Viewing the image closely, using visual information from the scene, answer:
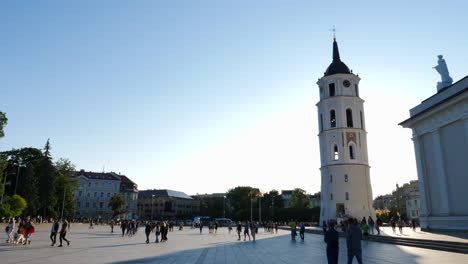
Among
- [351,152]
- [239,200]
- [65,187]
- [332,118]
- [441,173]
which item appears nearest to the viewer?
[441,173]

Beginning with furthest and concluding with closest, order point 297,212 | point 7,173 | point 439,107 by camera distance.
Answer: point 297,212, point 7,173, point 439,107

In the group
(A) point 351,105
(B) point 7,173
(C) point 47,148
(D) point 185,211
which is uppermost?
(A) point 351,105

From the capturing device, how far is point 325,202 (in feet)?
159

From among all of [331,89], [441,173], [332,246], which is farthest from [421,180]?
[331,89]

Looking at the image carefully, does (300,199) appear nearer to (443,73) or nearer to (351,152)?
(351,152)

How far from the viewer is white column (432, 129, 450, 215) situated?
86.9 feet

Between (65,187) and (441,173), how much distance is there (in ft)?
207

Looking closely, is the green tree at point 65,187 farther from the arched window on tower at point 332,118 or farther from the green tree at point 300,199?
the green tree at point 300,199

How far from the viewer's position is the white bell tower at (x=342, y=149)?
46875 mm

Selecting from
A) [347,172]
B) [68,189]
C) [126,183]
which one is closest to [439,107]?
[347,172]

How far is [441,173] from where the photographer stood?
27141 mm

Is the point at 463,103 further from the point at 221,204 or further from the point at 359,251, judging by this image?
the point at 221,204

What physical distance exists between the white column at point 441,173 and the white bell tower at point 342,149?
19.4 metres

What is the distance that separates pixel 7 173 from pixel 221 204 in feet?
214
